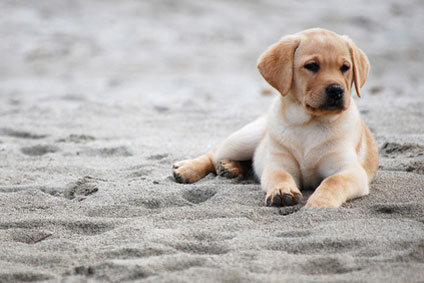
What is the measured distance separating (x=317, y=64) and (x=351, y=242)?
1.52 m

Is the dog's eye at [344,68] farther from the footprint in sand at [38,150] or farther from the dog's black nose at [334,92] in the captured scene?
the footprint in sand at [38,150]

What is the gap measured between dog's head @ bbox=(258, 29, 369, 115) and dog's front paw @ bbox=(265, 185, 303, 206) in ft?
1.99

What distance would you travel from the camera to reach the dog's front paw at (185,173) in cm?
461

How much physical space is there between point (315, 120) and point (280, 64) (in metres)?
0.46

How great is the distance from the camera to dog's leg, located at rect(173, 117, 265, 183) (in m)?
4.77

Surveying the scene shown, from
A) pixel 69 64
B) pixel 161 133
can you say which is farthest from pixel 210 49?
pixel 161 133

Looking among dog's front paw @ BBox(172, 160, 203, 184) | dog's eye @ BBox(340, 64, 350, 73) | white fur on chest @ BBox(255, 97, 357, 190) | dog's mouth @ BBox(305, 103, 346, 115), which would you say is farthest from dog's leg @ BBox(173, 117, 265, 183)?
dog's eye @ BBox(340, 64, 350, 73)

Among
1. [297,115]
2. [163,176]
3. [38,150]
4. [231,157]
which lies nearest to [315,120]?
[297,115]

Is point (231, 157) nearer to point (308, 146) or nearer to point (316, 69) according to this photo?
point (308, 146)

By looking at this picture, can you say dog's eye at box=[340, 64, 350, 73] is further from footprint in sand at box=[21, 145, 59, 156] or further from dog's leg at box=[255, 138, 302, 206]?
footprint in sand at box=[21, 145, 59, 156]

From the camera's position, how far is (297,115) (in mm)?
4262

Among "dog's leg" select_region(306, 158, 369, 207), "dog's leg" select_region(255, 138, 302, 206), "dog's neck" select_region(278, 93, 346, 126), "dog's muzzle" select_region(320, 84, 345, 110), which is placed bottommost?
"dog's leg" select_region(255, 138, 302, 206)

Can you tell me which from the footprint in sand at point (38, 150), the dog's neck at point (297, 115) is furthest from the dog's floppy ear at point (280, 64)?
the footprint in sand at point (38, 150)

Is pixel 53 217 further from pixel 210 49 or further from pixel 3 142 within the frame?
pixel 210 49
